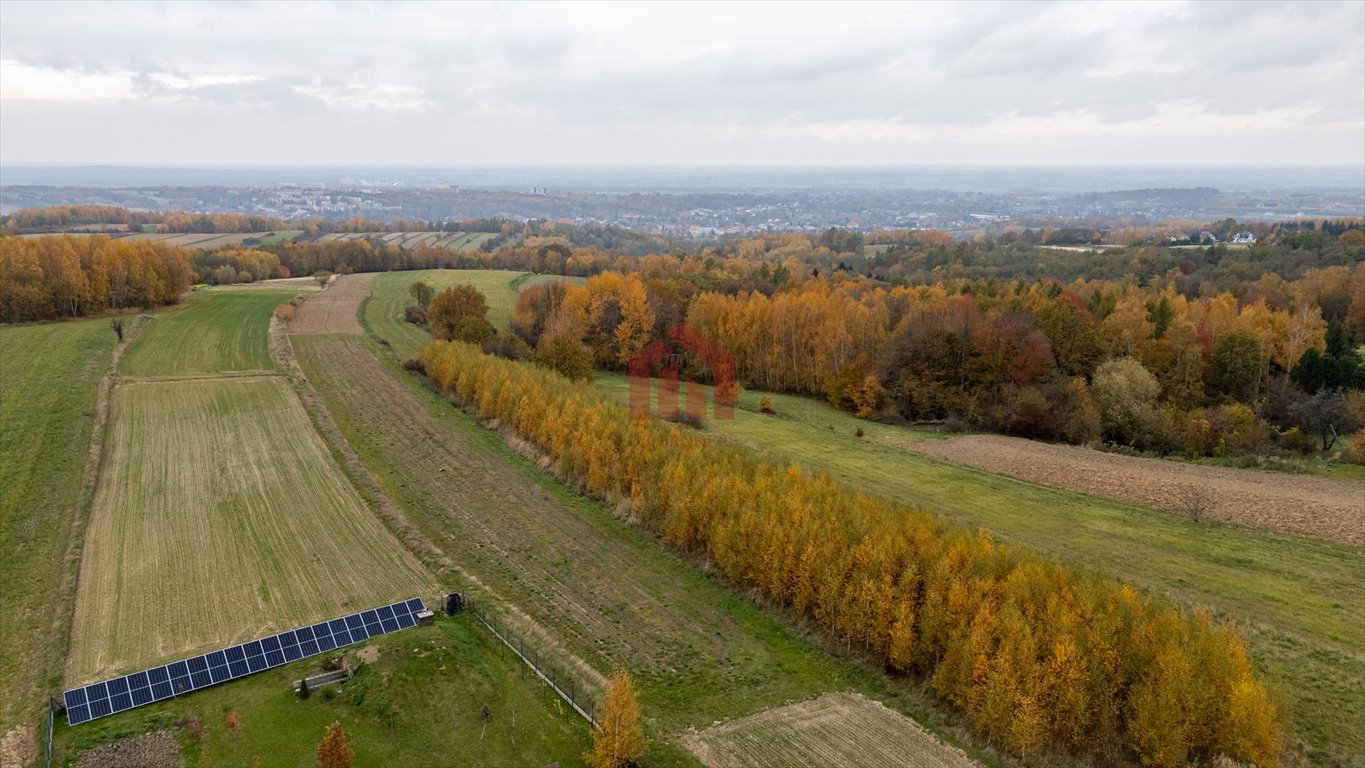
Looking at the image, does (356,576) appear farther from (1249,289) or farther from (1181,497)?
(1249,289)

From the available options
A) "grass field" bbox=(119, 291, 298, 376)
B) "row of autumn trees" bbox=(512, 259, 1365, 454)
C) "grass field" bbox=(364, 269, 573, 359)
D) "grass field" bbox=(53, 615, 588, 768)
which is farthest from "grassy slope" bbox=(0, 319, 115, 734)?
"row of autumn trees" bbox=(512, 259, 1365, 454)

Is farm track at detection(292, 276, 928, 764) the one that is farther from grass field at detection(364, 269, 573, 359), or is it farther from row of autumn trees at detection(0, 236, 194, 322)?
row of autumn trees at detection(0, 236, 194, 322)

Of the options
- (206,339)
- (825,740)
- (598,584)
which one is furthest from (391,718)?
(206,339)

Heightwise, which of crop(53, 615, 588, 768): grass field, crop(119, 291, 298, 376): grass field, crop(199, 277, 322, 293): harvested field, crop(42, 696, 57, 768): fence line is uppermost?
crop(199, 277, 322, 293): harvested field

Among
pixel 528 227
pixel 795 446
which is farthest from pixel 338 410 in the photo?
pixel 528 227

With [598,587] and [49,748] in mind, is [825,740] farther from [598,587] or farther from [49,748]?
[49,748]

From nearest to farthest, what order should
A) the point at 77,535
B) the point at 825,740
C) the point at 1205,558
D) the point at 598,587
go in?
the point at 825,740 → the point at 598,587 → the point at 77,535 → the point at 1205,558
